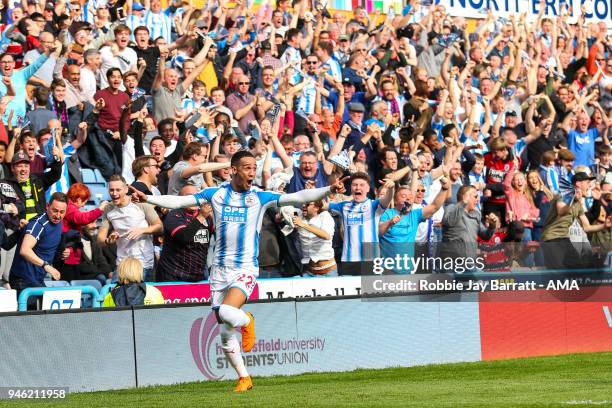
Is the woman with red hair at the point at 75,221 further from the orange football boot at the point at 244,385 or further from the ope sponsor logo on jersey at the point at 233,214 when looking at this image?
the orange football boot at the point at 244,385

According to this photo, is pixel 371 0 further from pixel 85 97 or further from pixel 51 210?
pixel 51 210

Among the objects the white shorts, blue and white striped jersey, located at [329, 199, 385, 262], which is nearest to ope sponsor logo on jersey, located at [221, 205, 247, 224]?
the white shorts

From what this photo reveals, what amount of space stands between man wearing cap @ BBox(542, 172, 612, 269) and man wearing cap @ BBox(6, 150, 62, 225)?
7.94 metres

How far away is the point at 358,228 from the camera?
57.1 ft

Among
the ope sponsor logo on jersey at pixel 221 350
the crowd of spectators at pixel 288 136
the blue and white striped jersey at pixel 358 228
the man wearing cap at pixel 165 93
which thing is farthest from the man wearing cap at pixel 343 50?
the ope sponsor logo on jersey at pixel 221 350

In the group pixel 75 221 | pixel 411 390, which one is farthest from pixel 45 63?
pixel 411 390

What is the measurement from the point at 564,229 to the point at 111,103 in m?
7.47

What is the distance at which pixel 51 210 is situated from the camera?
15.1 metres

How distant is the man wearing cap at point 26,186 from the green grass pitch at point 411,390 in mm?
3603

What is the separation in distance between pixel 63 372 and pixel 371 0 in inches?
668

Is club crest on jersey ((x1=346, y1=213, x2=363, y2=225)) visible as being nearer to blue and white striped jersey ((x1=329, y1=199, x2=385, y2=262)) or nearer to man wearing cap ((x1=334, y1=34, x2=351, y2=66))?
blue and white striped jersey ((x1=329, y1=199, x2=385, y2=262))

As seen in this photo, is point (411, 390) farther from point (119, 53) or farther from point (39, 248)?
point (119, 53)

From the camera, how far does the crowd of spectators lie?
16062 mm

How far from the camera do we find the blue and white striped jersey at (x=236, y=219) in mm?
13273
